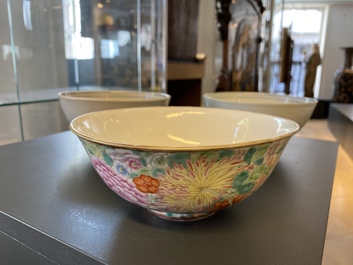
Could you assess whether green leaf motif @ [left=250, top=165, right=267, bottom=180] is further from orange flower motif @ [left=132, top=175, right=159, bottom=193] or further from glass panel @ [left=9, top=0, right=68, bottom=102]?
glass panel @ [left=9, top=0, right=68, bottom=102]

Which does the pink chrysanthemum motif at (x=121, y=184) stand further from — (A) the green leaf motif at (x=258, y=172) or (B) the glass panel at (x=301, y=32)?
(B) the glass panel at (x=301, y=32)

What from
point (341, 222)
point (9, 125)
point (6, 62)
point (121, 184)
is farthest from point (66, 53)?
point (341, 222)

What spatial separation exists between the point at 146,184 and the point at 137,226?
0.07 metres

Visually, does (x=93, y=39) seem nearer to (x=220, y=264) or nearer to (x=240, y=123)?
(x=240, y=123)

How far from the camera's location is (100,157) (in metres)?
0.26

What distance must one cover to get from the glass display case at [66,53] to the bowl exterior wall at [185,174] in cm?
71

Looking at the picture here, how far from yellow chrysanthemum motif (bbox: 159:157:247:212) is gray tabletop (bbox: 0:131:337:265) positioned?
0.13 ft

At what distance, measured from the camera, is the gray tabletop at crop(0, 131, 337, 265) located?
10.1 inches

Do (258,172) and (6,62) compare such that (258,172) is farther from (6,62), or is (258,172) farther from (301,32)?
(301,32)

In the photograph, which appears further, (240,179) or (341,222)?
(341,222)

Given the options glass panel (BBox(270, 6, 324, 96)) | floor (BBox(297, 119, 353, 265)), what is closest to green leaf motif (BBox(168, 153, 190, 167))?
floor (BBox(297, 119, 353, 265))

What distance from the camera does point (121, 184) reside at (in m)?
0.27

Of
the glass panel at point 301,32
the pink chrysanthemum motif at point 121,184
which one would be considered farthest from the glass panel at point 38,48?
the glass panel at point 301,32

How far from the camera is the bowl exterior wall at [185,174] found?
0.79 feet
